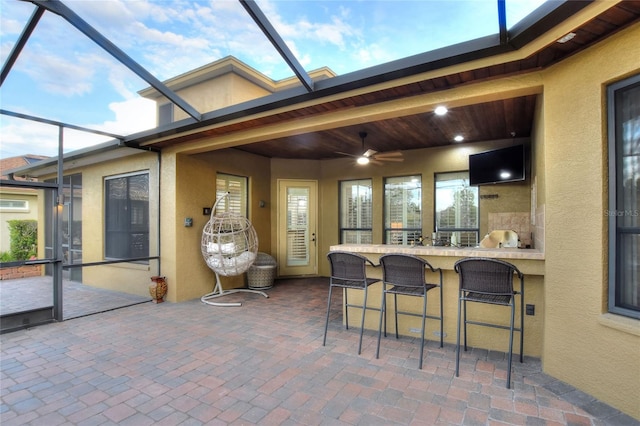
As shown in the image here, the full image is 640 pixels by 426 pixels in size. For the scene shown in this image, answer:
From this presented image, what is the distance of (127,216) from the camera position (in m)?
5.94

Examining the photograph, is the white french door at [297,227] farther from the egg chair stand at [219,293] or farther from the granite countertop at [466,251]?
the granite countertop at [466,251]

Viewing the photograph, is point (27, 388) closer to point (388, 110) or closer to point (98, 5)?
point (98, 5)

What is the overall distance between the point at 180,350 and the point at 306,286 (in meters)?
3.28

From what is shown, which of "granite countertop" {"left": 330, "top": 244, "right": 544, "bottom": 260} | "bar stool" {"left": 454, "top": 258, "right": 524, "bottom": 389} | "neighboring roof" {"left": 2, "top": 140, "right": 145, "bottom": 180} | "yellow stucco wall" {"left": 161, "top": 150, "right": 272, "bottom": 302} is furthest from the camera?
"neighboring roof" {"left": 2, "top": 140, "right": 145, "bottom": 180}

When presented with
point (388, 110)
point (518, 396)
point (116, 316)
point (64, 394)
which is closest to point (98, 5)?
point (388, 110)

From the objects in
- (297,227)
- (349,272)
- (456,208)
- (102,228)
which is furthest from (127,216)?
(456,208)

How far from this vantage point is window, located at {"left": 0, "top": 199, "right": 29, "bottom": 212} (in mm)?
7054

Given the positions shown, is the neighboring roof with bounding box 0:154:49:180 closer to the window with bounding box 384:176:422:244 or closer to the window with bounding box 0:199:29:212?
the window with bounding box 0:199:29:212

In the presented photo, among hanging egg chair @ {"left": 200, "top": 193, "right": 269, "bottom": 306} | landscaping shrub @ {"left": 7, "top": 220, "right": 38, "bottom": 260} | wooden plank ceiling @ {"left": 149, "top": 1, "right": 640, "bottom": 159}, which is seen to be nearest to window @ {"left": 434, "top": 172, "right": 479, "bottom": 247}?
wooden plank ceiling @ {"left": 149, "top": 1, "right": 640, "bottom": 159}

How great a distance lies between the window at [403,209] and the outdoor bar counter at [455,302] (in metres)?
2.80

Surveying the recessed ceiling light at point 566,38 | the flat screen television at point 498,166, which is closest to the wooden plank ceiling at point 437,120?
the recessed ceiling light at point 566,38

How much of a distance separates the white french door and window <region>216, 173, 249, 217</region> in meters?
0.91

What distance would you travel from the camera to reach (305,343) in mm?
3377

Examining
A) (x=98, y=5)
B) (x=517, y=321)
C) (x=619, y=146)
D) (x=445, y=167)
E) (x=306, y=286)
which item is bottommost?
(x=306, y=286)
